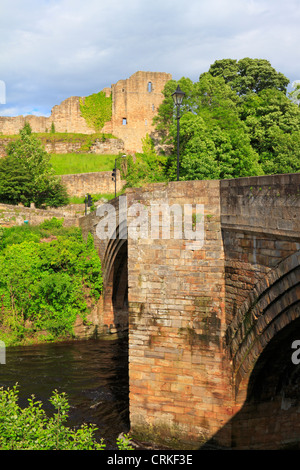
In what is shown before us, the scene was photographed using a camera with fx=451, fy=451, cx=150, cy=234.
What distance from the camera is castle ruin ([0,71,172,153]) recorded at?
5031 cm

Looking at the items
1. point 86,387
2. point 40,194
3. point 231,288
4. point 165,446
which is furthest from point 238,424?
point 40,194

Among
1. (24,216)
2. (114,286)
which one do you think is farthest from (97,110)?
(114,286)

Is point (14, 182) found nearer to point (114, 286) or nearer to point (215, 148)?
point (114, 286)

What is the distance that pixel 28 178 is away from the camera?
117 feet

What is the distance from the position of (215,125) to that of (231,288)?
20156 millimetres

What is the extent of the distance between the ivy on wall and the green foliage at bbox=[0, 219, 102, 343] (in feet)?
106

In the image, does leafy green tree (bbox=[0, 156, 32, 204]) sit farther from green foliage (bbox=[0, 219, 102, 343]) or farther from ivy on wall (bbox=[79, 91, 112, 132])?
ivy on wall (bbox=[79, 91, 112, 132])

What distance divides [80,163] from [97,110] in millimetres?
9433

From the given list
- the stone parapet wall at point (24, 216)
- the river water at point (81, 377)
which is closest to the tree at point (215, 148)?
the stone parapet wall at point (24, 216)

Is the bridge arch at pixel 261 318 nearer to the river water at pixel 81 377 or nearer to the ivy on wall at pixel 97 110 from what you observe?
the river water at pixel 81 377

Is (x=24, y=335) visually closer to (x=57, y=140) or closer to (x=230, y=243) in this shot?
(x=230, y=243)

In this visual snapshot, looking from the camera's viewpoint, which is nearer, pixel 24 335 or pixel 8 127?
pixel 24 335

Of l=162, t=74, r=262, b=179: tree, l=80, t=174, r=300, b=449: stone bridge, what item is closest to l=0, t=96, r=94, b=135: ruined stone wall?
l=162, t=74, r=262, b=179: tree
